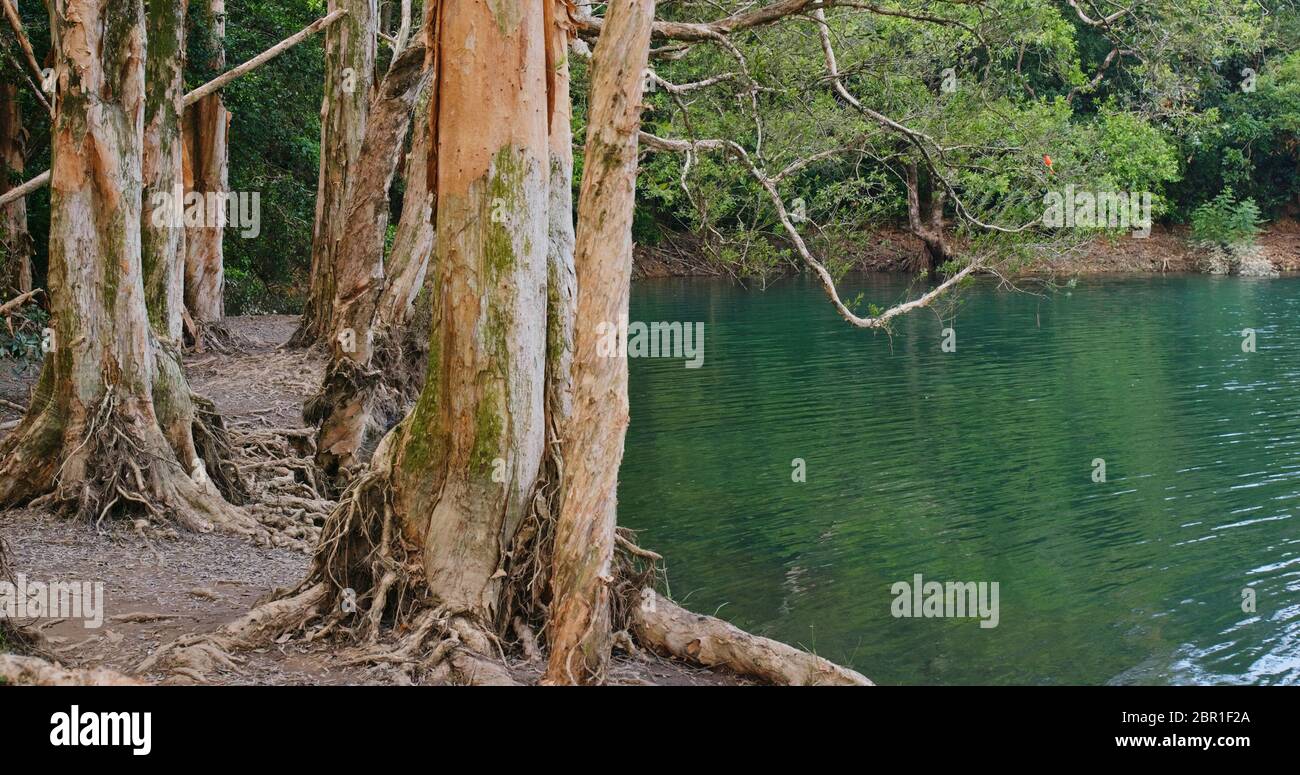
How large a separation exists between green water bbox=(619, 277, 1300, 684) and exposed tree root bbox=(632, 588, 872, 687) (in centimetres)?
257

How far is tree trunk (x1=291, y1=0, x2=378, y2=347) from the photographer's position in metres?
16.4

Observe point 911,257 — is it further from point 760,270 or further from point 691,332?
point 760,270

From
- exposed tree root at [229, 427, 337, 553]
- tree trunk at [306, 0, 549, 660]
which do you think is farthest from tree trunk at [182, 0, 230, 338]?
tree trunk at [306, 0, 549, 660]

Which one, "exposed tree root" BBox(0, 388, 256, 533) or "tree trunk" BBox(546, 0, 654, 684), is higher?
"tree trunk" BBox(546, 0, 654, 684)

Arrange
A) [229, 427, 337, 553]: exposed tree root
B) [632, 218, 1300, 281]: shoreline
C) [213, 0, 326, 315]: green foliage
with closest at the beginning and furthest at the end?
[229, 427, 337, 553]: exposed tree root, [213, 0, 326, 315]: green foliage, [632, 218, 1300, 281]: shoreline

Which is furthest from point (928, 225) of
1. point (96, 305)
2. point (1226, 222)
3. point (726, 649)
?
point (726, 649)

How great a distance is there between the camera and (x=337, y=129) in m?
16.9

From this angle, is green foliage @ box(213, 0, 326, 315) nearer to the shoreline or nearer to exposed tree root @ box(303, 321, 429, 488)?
exposed tree root @ box(303, 321, 429, 488)

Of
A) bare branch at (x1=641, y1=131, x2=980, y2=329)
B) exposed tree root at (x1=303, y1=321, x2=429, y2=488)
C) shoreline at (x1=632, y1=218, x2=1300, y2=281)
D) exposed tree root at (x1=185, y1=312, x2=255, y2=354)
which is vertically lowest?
exposed tree root at (x1=303, y1=321, x2=429, y2=488)

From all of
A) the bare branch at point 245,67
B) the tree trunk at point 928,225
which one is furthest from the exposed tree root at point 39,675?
the tree trunk at point 928,225

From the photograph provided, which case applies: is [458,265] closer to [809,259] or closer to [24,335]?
[809,259]

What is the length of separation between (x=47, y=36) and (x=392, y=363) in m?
8.49

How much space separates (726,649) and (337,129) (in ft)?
38.5
